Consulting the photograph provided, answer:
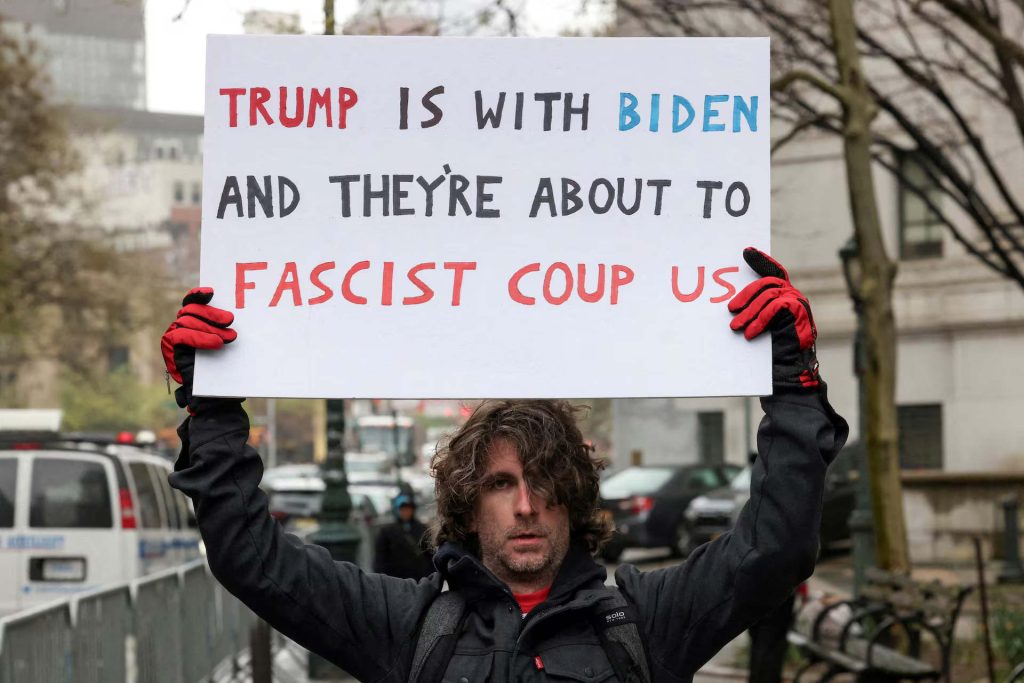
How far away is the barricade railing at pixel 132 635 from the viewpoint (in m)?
6.08

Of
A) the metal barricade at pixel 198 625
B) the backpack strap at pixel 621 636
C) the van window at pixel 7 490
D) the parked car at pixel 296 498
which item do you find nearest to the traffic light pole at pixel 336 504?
the metal barricade at pixel 198 625

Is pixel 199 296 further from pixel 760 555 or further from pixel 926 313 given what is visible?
pixel 926 313

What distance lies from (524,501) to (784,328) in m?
0.65

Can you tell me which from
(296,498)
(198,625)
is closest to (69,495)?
(198,625)

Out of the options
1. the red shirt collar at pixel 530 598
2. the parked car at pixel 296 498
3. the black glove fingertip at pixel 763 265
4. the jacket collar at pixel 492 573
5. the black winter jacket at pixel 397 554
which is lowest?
the parked car at pixel 296 498

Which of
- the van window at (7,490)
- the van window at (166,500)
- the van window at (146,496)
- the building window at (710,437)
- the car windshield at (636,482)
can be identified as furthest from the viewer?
the building window at (710,437)

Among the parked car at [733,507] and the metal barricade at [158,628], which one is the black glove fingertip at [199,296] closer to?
the metal barricade at [158,628]

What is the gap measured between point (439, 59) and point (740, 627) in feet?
4.58

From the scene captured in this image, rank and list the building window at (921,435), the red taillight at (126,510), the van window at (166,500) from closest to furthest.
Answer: the red taillight at (126,510)
the van window at (166,500)
the building window at (921,435)

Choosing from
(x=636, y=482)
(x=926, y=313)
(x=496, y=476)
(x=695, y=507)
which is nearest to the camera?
(x=496, y=476)

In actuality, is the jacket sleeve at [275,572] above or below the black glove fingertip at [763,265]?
below

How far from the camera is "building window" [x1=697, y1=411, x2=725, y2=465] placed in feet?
114

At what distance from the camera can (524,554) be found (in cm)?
327

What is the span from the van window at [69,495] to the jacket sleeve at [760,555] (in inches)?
430
